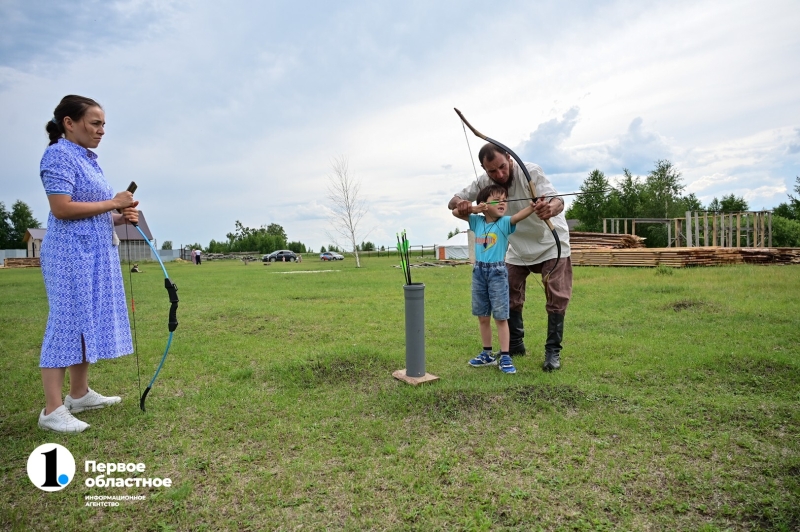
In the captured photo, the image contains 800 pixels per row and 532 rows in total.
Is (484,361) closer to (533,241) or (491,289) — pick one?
(491,289)

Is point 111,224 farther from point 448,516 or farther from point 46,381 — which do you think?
point 448,516

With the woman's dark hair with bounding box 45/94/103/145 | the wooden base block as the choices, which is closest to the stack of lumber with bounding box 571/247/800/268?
the wooden base block

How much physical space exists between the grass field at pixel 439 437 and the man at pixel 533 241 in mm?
558

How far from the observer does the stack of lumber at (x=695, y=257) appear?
58.0ft

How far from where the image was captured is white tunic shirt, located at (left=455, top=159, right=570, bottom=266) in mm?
4828

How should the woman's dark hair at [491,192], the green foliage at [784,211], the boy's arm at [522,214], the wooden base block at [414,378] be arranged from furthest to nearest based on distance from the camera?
the green foliage at [784,211], the woman's dark hair at [491,192], the boy's arm at [522,214], the wooden base block at [414,378]

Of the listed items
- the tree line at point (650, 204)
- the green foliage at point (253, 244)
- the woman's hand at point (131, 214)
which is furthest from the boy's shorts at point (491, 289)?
the green foliage at point (253, 244)

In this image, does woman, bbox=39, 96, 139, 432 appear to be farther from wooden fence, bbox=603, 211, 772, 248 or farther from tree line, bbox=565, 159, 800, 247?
tree line, bbox=565, 159, 800, 247

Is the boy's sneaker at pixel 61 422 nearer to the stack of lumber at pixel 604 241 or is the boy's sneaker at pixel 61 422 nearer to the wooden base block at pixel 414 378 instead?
the wooden base block at pixel 414 378

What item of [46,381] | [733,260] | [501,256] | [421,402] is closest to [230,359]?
[46,381]

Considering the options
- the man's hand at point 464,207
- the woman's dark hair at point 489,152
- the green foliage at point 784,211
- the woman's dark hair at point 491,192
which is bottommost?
the man's hand at point 464,207

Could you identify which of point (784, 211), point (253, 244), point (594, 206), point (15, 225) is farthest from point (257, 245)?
point (784, 211)

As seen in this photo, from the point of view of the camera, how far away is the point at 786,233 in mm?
37219

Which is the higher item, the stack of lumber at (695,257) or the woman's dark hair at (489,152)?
the woman's dark hair at (489,152)
